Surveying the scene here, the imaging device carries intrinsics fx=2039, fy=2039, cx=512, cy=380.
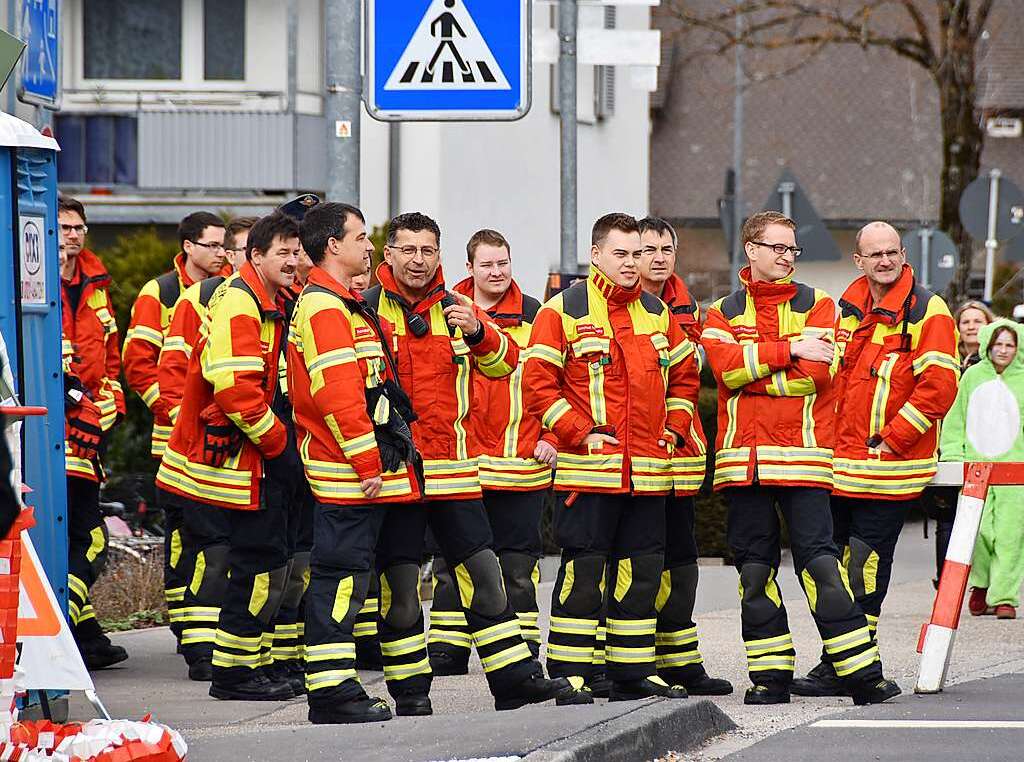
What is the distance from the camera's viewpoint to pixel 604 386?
27.2 feet

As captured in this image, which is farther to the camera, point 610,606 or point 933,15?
point 933,15

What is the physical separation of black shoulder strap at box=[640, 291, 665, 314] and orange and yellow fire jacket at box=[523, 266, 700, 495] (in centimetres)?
2

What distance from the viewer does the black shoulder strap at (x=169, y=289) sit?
10.1 m

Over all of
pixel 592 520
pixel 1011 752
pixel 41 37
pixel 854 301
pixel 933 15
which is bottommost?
pixel 1011 752

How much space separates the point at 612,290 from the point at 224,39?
15832 mm

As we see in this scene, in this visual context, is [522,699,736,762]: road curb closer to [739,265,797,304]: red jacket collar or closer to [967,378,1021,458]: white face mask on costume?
[739,265,797,304]: red jacket collar

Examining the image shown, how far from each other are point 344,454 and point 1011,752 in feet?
8.43

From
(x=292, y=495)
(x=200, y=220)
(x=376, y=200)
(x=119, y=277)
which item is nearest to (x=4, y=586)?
(x=292, y=495)

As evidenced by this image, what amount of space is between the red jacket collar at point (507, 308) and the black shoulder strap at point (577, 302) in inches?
50.0

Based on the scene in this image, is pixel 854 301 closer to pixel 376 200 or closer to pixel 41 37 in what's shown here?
pixel 41 37

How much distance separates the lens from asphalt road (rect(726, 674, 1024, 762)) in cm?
708

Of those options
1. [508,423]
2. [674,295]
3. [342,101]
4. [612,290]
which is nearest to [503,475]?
[508,423]

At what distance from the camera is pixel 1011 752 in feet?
23.2

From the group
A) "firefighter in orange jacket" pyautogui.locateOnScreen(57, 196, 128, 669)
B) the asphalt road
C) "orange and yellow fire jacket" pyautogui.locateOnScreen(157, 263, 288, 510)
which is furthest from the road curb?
"firefighter in orange jacket" pyautogui.locateOnScreen(57, 196, 128, 669)
